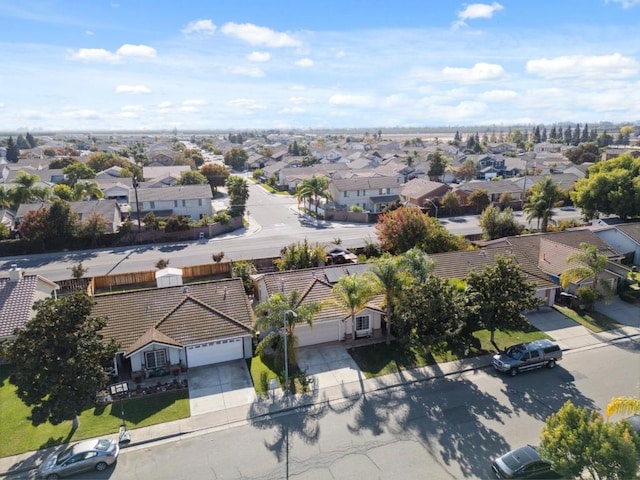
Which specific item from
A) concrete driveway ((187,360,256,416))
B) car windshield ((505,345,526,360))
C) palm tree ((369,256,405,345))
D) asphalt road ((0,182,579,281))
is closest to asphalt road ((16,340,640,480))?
car windshield ((505,345,526,360))

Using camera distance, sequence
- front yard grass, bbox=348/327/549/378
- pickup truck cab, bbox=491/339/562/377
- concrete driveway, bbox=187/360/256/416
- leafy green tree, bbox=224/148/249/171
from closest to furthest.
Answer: concrete driveway, bbox=187/360/256/416 → pickup truck cab, bbox=491/339/562/377 → front yard grass, bbox=348/327/549/378 → leafy green tree, bbox=224/148/249/171

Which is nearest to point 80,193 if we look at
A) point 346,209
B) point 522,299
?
point 346,209

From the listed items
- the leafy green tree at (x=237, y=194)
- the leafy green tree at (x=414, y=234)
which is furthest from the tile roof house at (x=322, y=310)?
the leafy green tree at (x=237, y=194)

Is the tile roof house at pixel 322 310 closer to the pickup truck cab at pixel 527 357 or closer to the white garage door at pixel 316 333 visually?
the white garage door at pixel 316 333

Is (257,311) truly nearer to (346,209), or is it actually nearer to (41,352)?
(41,352)

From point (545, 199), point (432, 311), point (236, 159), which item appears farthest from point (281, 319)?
point (236, 159)

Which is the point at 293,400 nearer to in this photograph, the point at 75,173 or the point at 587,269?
the point at 587,269

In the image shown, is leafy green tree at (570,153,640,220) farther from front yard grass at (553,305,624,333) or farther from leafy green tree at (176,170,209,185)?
leafy green tree at (176,170,209,185)
